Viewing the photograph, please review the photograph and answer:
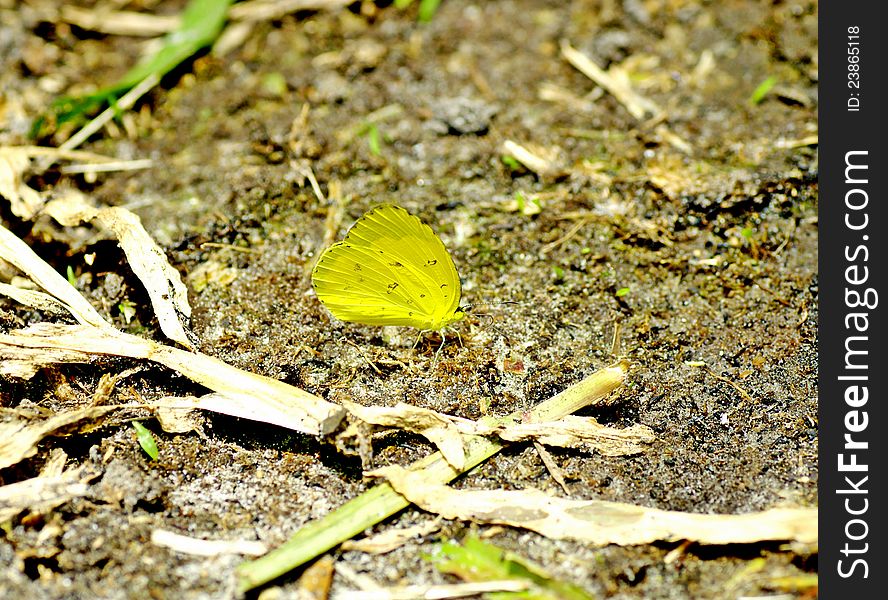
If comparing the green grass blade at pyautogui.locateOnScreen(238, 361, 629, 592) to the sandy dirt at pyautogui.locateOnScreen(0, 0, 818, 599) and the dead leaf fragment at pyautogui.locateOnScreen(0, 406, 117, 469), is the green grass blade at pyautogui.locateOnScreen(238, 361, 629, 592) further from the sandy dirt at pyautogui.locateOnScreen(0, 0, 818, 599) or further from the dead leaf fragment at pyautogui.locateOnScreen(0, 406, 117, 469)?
the dead leaf fragment at pyautogui.locateOnScreen(0, 406, 117, 469)

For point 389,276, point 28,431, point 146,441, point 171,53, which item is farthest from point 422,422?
point 171,53

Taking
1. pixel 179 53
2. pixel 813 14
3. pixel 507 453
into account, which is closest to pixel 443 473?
pixel 507 453

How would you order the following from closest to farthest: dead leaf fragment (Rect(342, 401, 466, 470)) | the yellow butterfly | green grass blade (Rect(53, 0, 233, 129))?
dead leaf fragment (Rect(342, 401, 466, 470))
the yellow butterfly
green grass blade (Rect(53, 0, 233, 129))

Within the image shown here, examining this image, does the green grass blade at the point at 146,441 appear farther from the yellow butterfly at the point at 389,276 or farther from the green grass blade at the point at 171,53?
the green grass blade at the point at 171,53

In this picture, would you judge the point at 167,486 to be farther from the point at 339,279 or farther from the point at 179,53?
the point at 179,53

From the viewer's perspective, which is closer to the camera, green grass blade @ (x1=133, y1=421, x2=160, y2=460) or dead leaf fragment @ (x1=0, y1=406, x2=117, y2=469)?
dead leaf fragment @ (x1=0, y1=406, x2=117, y2=469)

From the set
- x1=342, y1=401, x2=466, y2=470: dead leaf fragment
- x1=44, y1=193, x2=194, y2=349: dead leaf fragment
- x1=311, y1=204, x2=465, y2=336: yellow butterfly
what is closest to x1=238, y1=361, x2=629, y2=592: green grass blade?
x1=342, y1=401, x2=466, y2=470: dead leaf fragment

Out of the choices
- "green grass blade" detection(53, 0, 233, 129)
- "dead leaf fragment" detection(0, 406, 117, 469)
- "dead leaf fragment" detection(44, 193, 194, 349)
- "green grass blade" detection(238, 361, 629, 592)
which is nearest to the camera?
Answer: "green grass blade" detection(238, 361, 629, 592)

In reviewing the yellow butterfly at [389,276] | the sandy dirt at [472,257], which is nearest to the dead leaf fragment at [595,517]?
the sandy dirt at [472,257]

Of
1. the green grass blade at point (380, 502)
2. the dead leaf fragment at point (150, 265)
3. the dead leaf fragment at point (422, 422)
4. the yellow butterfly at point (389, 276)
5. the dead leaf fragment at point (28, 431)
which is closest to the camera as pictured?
the green grass blade at point (380, 502)
